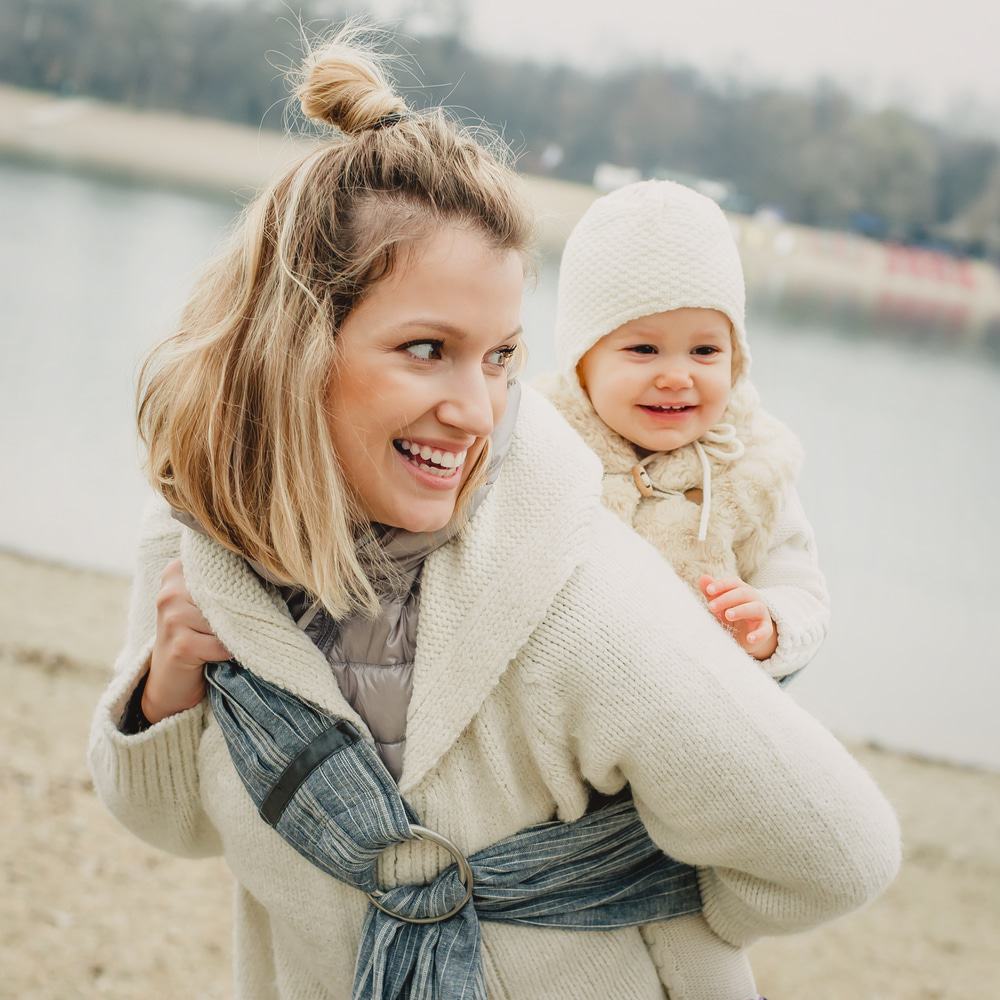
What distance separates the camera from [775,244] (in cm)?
1043

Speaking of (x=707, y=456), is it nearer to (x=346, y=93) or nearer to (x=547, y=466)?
(x=547, y=466)

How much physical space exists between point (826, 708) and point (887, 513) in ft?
12.9

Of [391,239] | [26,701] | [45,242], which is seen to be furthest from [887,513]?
[45,242]

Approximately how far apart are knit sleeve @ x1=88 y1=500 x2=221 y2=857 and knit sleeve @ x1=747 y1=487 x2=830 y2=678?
0.69 metres

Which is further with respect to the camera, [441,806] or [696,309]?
[696,309]

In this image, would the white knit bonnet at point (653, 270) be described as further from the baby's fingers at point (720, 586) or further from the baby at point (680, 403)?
the baby's fingers at point (720, 586)

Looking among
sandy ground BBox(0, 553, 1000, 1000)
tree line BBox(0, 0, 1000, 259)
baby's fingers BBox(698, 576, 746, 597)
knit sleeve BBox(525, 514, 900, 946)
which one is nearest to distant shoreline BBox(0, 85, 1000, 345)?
tree line BBox(0, 0, 1000, 259)

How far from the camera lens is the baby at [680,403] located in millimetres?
1514

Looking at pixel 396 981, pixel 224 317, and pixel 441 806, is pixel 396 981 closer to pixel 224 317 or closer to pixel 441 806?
pixel 441 806

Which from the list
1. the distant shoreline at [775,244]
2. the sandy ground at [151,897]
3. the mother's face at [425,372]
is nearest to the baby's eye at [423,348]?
the mother's face at [425,372]

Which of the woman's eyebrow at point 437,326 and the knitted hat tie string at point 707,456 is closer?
the woman's eyebrow at point 437,326

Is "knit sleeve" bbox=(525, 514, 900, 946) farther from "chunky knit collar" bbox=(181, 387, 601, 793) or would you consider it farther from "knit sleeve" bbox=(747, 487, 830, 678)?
"knit sleeve" bbox=(747, 487, 830, 678)

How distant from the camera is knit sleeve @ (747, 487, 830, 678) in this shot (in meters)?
1.41

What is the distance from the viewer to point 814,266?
13.0m
